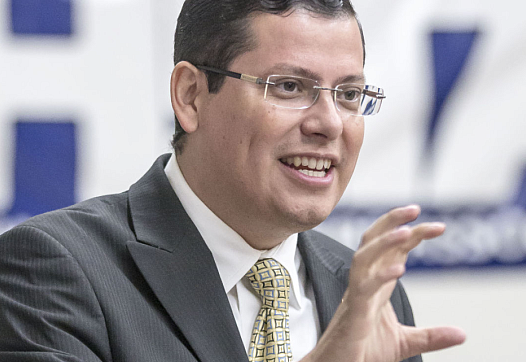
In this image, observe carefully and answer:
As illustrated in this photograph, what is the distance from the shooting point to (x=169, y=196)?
178 centimetres

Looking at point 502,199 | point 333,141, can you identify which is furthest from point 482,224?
point 333,141

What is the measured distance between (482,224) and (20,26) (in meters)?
2.46

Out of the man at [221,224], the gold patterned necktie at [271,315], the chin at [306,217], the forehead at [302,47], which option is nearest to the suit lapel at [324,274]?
the man at [221,224]

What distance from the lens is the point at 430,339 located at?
1282 mm

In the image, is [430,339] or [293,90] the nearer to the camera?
[430,339]

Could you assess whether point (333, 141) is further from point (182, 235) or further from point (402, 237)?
point (402, 237)

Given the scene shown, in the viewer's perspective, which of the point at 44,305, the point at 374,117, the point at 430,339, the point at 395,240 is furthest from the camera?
the point at 374,117

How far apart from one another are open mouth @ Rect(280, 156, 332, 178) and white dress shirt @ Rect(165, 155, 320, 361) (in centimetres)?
24

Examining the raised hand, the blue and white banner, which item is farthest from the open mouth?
the blue and white banner

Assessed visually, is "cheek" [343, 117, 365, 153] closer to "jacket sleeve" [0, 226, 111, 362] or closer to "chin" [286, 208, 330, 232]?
"chin" [286, 208, 330, 232]

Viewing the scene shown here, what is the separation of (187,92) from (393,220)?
33.2 inches

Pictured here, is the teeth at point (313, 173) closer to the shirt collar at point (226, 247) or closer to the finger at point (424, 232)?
the shirt collar at point (226, 247)

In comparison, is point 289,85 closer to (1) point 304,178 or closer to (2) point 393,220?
(1) point 304,178

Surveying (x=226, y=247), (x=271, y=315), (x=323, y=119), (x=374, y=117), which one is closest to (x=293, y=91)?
(x=323, y=119)
